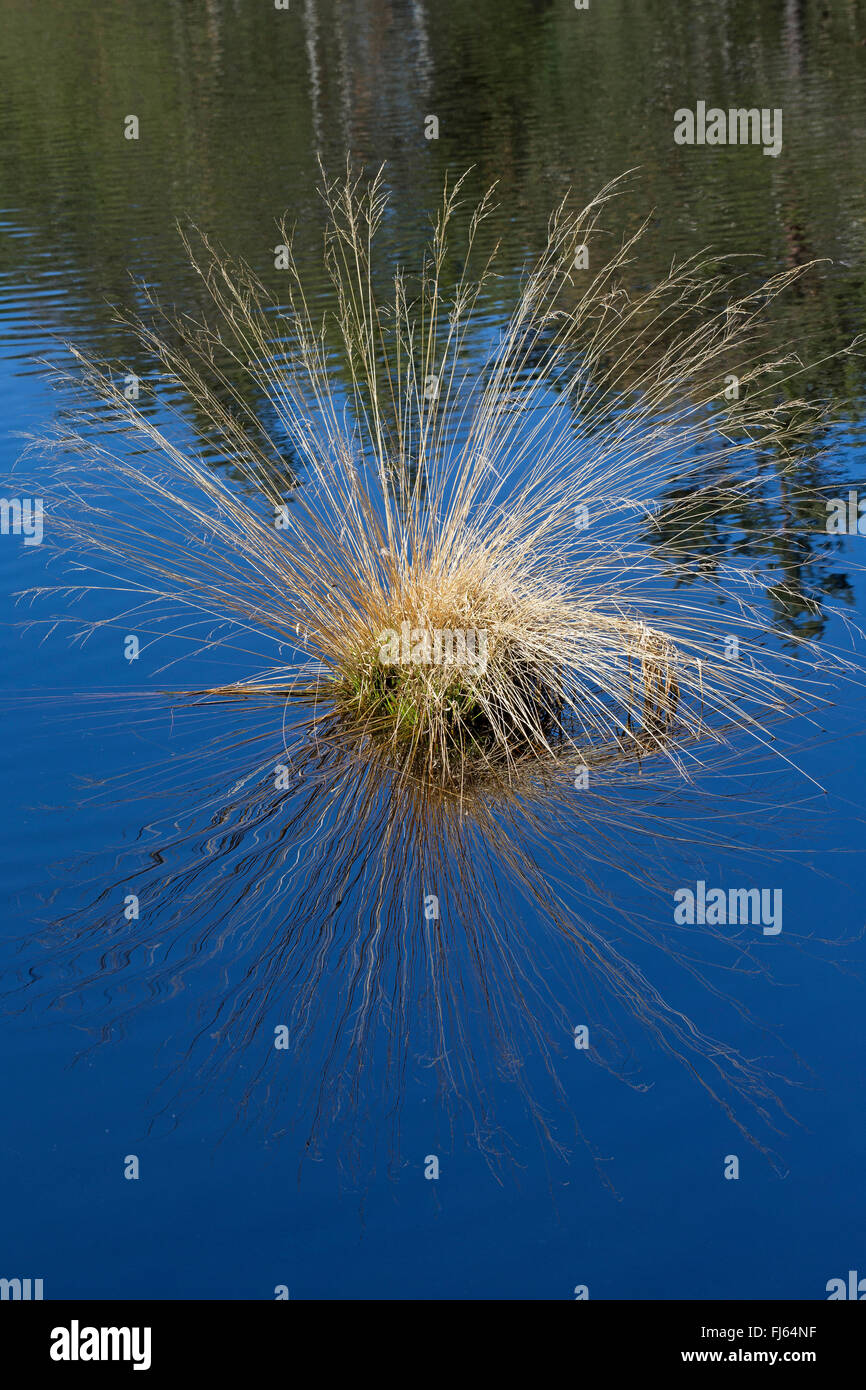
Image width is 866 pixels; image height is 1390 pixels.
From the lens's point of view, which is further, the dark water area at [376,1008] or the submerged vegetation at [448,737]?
the submerged vegetation at [448,737]

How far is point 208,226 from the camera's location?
609 inches

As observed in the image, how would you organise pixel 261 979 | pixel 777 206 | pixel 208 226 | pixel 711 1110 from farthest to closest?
pixel 208 226
pixel 777 206
pixel 261 979
pixel 711 1110

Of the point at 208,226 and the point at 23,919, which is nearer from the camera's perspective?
the point at 23,919

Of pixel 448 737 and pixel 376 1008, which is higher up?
pixel 448 737

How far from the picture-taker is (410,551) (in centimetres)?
591

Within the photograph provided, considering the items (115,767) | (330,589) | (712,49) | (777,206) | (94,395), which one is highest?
(712,49)

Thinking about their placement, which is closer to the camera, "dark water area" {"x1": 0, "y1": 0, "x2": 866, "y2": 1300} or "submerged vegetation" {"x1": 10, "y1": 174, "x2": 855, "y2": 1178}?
"dark water area" {"x1": 0, "y1": 0, "x2": 866, "y2": 1300}

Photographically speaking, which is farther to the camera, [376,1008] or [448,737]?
[448,737]

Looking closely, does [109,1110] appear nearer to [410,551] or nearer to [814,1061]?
[814,1061]

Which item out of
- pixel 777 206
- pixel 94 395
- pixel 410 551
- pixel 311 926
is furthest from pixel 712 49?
pixel 311 926

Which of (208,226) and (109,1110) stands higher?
(208,226)
